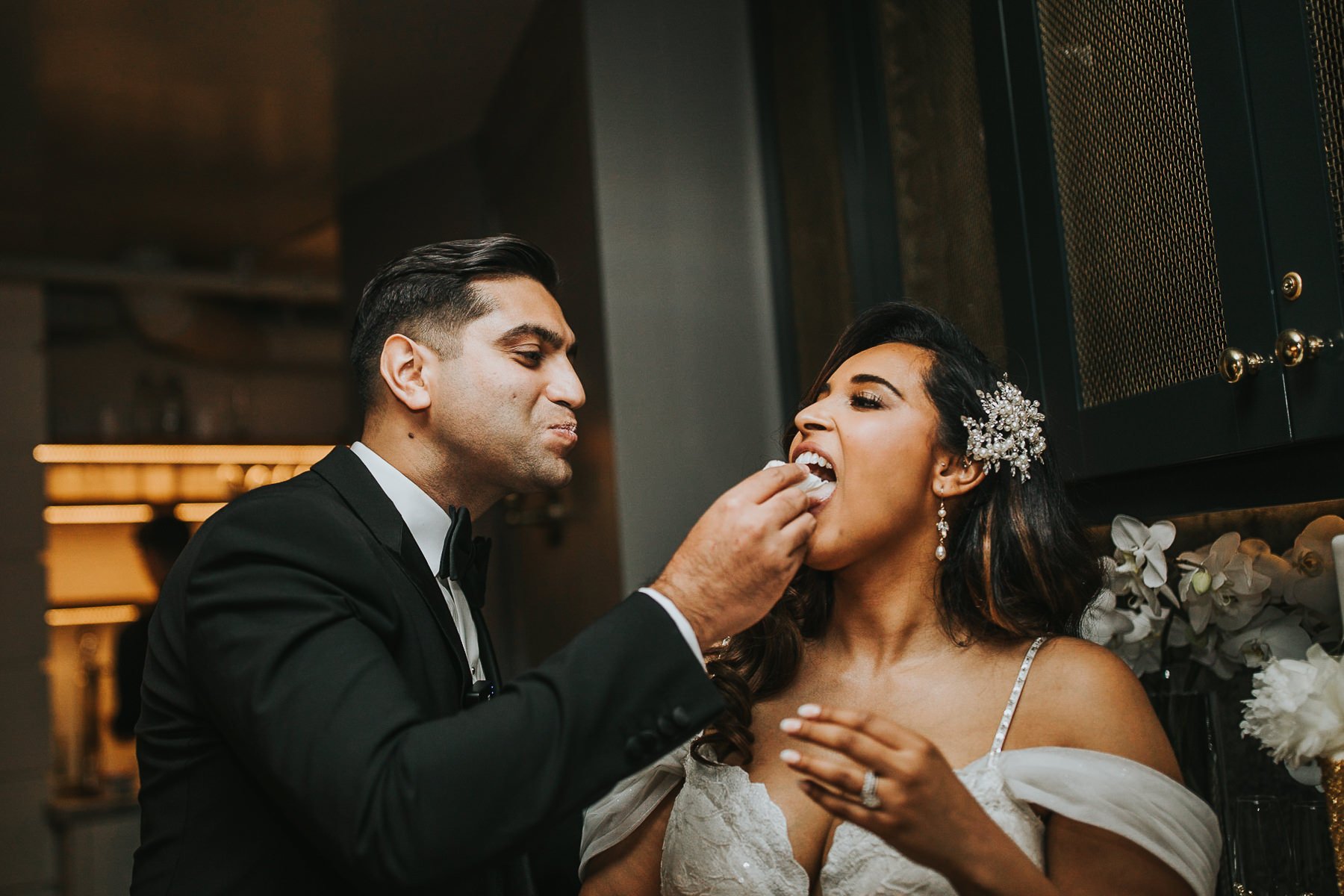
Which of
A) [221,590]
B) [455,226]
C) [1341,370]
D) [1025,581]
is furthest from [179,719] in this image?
[455,226]

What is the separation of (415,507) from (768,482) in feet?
1.88

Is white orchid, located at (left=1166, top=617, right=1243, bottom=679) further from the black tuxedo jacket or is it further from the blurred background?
the black tuxedo jacket

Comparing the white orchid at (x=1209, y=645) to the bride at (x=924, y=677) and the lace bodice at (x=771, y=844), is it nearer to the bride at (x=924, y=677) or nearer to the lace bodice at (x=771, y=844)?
the bride at (x=924, y=677)

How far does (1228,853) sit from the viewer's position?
160 cm

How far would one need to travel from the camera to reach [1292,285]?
134 cm

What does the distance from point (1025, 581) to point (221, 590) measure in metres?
1.11

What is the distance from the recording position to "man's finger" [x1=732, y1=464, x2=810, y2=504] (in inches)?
49.9

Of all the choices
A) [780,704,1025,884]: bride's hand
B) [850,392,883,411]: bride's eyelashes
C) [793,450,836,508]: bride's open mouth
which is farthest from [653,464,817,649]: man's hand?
[850,392,883,411]: bride's eyelashes

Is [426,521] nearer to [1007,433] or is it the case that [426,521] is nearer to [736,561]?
[736,561]

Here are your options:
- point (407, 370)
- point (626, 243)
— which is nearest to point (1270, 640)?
point (407, 370)

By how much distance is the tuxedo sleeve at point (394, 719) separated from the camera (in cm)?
106

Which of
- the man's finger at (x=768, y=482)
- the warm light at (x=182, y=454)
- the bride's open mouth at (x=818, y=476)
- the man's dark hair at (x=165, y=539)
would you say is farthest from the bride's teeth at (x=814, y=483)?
the warm light at (x=182, y=454)

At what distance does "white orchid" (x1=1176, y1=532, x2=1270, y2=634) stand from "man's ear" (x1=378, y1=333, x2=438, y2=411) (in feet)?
3.76

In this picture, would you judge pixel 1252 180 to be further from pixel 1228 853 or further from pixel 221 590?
pixel 221 590
